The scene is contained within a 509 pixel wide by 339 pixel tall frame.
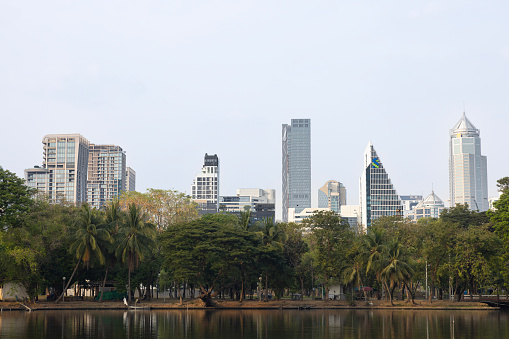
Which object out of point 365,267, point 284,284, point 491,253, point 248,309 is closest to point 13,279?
point 248,309

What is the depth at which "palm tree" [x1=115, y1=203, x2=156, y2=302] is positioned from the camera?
7256 cm

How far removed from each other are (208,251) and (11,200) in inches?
921

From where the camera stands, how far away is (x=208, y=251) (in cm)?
6950

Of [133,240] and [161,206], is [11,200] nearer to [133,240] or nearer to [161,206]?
[133,240]

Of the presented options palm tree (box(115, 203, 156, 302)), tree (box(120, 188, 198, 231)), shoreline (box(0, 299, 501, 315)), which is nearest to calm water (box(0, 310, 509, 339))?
shoreline (box(0, 299, 501, 315))

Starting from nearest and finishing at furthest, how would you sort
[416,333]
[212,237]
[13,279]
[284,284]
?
[416,333]
[13,279]
[212,237]
[284,284]

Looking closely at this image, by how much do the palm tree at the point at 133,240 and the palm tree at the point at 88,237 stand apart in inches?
77.3

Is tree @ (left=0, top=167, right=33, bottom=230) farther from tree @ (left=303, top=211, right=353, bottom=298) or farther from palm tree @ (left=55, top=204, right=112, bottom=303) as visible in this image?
tree @ (left=303, top=211, right=353, bottom=298)

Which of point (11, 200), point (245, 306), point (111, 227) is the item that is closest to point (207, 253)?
point (245, 306)

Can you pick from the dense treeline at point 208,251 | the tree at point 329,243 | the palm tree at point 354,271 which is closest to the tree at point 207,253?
the dense treeline at point 208,251

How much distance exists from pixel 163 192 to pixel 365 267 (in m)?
35.6

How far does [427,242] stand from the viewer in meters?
75.7

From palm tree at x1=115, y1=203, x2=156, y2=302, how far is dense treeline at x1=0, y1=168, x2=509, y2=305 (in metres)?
0.13

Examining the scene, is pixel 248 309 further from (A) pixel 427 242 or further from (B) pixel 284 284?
(A) pixel 427 242
